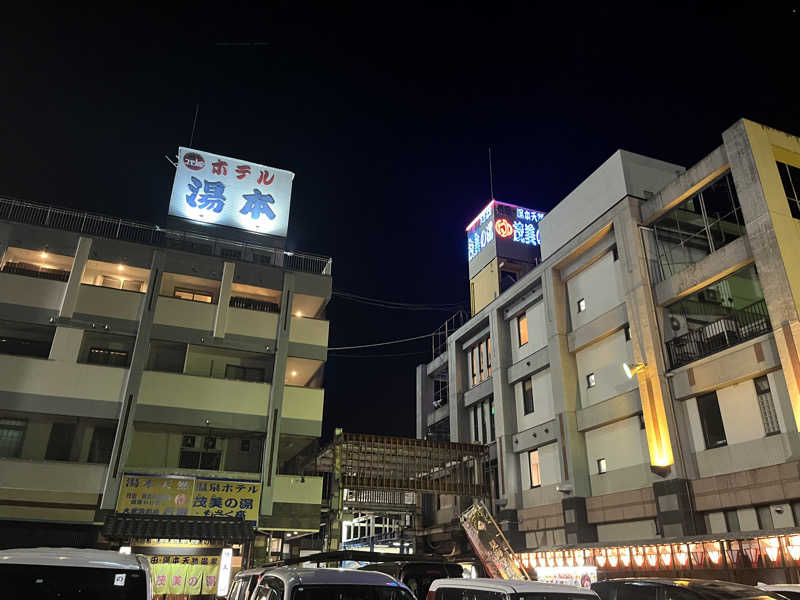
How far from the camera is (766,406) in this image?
62.6ft

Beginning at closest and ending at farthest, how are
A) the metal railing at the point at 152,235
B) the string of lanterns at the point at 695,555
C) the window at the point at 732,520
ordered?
the string of lanterns at the point at 695,555, the window at the point at 732,520, the metal railing at the point at 152,235

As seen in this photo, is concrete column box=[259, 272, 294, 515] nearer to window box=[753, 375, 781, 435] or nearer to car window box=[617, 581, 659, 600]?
car window box=[617, 581, 659, 600]

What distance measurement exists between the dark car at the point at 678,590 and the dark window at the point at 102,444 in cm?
2164

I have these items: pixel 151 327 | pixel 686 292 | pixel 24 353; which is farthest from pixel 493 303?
pixel 24 353

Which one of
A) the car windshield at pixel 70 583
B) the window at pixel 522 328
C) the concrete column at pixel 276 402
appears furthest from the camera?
the window at pixel 522 328

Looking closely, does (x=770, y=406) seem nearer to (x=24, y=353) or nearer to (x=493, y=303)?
(x=493, y=303)

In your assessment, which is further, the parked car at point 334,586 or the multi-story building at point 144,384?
the multi-story building at point 144,384

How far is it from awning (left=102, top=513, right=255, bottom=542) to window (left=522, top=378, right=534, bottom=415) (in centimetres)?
1603

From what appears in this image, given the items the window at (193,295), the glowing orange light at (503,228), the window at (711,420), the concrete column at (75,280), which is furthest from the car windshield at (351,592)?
the glowing orange light at (503,228)

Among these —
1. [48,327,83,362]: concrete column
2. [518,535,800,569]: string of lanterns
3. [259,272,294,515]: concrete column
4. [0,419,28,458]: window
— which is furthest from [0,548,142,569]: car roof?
[0,419,28,458]: window

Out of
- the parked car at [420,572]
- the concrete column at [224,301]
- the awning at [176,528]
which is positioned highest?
the concrete column at [224,301]

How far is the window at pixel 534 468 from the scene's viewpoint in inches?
1163

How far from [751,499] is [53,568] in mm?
20231

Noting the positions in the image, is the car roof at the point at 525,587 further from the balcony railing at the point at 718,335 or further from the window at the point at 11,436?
the window at the point at 11,436
